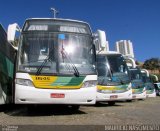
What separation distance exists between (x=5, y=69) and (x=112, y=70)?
6661 mm

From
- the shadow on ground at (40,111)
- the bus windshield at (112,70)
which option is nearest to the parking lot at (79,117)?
the shadow on ground at (40,111)

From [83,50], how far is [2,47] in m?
2.62

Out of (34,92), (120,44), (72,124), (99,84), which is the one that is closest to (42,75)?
(34,92)

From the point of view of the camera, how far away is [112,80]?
57.8 feet

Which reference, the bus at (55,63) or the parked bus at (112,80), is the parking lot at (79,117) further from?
the parked bus at (112,80)

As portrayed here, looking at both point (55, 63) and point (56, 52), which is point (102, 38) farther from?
point (55, 63)

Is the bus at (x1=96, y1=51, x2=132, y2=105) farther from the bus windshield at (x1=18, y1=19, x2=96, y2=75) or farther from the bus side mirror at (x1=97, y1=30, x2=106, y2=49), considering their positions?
the bus windshield at (x1=18, y1=19, x2=96, y2=75)

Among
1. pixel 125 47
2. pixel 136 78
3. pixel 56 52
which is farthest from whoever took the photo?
pixel 125 47

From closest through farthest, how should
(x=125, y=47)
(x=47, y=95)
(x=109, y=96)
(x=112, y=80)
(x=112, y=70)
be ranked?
(x=47, y=95), (x=109, y=96), (x=112, y=80), (x=112, y=70), (x=125, y=47)

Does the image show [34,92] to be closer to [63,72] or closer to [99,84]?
[63,72]

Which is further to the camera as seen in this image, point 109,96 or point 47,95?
point 109,96

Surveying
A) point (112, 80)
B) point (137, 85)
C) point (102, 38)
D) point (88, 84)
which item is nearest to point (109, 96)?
point (112, 80)

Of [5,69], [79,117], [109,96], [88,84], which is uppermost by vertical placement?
[5,69]

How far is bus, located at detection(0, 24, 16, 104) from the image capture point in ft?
39.5
